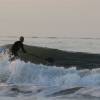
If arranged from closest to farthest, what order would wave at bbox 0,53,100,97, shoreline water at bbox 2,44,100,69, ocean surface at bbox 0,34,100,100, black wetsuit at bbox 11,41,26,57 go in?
1. ocean surface at bbox 0,34,100,100
2. wave at bbox 0,53,100,97
3. black wetsuit at bbox 11,41,26,57
4. shoreline water at bbox 2,44,100,69

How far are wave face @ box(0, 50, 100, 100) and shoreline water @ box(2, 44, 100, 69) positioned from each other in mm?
1388

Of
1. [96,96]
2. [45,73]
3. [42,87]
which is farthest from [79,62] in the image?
[96,96]

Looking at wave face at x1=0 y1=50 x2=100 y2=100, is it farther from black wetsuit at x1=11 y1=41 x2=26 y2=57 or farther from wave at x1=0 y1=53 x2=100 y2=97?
black wetsuit at x1=11 y1=41 x2=26 y2=57

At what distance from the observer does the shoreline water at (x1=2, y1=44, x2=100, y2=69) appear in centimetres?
2686

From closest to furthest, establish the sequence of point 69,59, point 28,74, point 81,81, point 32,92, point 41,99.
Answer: point 41,99 → point 32,92 → point 81,81 → point 28,74 → point 69,59

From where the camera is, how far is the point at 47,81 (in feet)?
73.2

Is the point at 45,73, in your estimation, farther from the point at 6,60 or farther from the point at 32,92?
the point at 32,92

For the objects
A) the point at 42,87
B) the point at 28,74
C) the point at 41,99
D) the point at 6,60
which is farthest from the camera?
the point at 6,60

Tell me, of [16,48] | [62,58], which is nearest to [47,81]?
[16,48]

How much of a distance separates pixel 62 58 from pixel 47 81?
277 inches

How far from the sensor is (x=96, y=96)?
16844 millimetres

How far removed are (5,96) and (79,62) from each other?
1138 centimetres

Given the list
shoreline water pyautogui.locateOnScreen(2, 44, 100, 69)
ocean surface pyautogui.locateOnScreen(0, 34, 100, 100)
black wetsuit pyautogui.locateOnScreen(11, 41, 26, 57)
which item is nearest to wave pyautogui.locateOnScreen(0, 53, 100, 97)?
ocean surface pyautogui.locateOnScreen(0, 34, 100, 100)

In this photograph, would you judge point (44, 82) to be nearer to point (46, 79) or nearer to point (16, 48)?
point (46, 79)
